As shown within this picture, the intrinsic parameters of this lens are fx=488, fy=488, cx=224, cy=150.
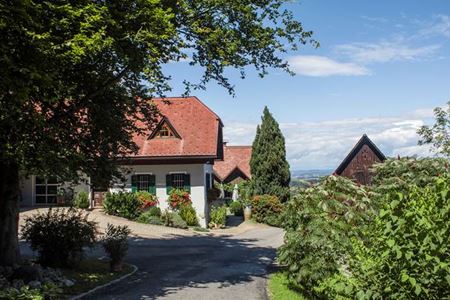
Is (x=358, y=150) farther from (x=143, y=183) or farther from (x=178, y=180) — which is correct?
(x=143, y=183)

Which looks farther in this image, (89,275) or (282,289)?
(89,275)

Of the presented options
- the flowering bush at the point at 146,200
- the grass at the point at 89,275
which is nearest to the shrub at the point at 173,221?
the flowering bush at the point at 146,200

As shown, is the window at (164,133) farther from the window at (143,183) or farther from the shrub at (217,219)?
the shrub at (217,219)

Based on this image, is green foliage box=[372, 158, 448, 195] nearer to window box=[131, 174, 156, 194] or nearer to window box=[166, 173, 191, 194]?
window box=[166, 173, 191, 194]

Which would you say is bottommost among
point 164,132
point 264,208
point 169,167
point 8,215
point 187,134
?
point 264,208

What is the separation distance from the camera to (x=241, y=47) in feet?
46.4

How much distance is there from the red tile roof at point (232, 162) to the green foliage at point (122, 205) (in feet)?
59.4

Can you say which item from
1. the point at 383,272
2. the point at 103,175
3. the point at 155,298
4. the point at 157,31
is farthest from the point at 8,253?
the point at 383,272

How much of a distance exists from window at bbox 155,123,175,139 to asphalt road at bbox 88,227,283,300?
27.4 feet

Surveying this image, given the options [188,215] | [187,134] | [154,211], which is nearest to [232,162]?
[187,134]

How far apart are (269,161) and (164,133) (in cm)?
804

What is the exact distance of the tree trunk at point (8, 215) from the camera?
43.6 feet

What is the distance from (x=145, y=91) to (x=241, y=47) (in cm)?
350

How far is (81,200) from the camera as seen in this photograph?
3048 cm
